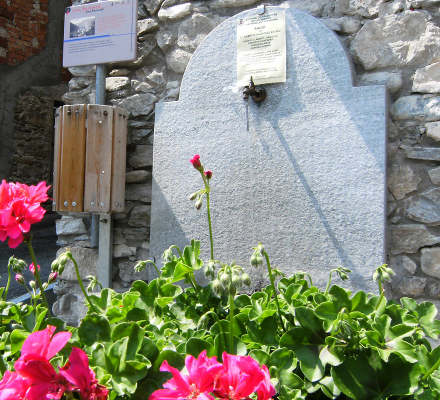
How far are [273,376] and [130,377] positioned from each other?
13.0 inches

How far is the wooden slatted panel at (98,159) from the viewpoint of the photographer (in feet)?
8.11

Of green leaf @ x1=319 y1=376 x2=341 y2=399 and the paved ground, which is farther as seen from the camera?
the paved ground

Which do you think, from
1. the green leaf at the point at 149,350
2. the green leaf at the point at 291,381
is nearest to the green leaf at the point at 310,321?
the green leaf at the point at 291,381

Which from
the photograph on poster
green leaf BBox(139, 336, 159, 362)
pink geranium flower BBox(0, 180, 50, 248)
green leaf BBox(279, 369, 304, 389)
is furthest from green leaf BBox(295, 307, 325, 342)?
the photograph on poster

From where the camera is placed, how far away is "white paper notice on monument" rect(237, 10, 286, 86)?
2.30 metres

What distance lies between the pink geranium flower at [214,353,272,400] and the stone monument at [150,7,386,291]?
4.85 ft

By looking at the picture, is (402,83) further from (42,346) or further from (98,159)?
(42,346)

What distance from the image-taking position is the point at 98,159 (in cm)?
250

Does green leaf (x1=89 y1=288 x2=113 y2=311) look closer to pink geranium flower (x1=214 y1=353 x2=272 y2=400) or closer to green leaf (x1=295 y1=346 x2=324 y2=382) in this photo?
green leaf (x1=295 y1=346 x2=324 y2=382)

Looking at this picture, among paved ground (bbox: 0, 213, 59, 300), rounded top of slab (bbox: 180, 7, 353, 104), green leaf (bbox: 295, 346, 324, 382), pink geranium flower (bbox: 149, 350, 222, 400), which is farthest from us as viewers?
paved ground (bbox: 0, 213, 59, 300)

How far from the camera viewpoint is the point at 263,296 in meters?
1.46

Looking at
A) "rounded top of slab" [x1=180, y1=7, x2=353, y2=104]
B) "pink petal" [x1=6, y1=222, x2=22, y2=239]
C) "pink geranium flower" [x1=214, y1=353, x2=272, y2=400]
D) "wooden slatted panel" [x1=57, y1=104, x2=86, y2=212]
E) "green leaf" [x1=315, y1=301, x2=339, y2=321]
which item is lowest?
"pink geranium flower" [x1=214, y1=353, x2=272, y2=400]

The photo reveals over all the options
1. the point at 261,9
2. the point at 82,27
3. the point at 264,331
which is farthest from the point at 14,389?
the point at 82,27

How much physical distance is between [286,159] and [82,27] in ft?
5.32
